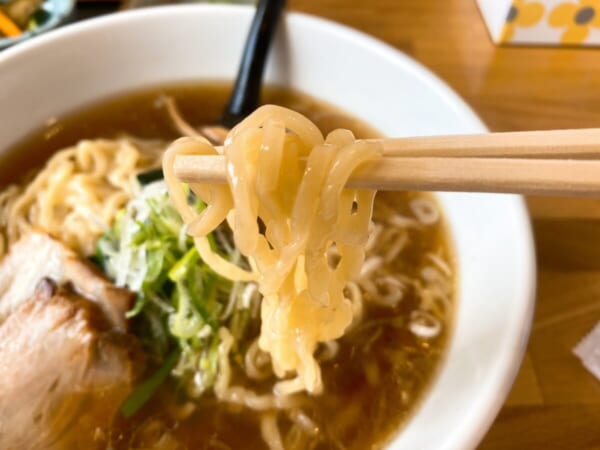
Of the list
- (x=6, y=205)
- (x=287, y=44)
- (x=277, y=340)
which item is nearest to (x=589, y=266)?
(x=277, y=340)

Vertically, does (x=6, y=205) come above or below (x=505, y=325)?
above

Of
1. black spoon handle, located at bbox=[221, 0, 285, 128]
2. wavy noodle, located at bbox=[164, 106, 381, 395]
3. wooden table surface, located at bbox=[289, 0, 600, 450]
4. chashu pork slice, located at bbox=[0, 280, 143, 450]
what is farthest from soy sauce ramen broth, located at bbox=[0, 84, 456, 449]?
black spoon handle, located at bbox=[221, 0, 285, 128]

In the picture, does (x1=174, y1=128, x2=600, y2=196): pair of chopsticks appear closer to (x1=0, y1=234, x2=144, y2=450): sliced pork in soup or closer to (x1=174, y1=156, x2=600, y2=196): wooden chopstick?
(x1=174, y1=156, x2=600, y2=196): wooden chopstick

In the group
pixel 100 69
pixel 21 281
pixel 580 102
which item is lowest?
pixel 580 102

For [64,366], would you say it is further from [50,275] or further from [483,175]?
[483,175]

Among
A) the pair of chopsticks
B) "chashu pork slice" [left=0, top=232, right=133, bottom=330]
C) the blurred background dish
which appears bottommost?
"chashu pork slice" [left=0, top=232, right=133, bottom=330]

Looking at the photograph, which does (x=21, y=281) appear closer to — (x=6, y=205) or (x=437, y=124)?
(x=6, y=205)

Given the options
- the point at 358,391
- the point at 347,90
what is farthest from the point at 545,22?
the point at 358,391
